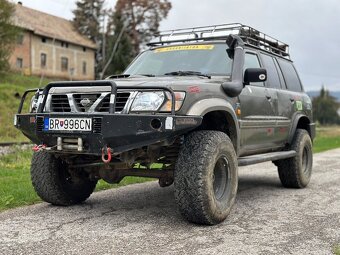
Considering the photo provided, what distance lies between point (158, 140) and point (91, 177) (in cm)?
158

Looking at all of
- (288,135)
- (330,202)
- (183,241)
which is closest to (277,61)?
(288,135)

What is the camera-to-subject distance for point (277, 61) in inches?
299

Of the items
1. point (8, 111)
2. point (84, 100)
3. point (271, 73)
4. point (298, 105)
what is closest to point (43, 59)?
point (8, 111)

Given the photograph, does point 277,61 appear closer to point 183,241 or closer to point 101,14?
point 183,241

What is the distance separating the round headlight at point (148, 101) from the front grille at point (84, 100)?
1.48 feet

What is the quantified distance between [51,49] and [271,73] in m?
49.0

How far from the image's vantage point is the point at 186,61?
604 cm

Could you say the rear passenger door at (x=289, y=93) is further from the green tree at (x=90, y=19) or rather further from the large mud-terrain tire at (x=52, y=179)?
the green tree at (x=90, y=19)

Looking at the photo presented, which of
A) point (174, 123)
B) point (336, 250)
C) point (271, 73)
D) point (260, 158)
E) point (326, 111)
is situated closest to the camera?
point (336, 250)

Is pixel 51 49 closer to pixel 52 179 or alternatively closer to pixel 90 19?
pixel 90 19

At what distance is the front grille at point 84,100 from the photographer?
15.4 ft

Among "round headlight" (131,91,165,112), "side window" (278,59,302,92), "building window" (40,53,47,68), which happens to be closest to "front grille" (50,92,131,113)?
"round headlight" (131,91,165,112)

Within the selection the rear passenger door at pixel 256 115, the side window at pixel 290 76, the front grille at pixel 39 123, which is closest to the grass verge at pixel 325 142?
the side window at pixel 290 76

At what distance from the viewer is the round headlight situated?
4430 mm
